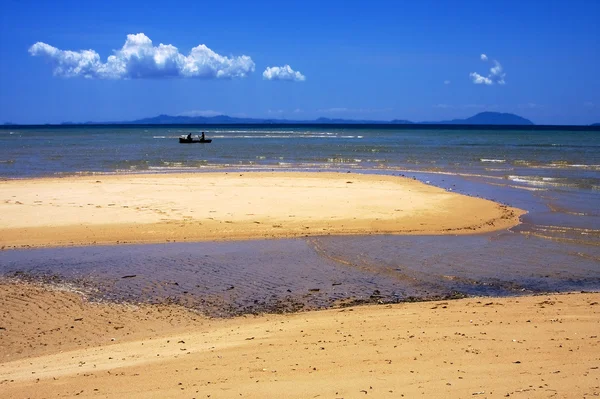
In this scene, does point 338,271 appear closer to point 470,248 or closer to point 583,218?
point 470,248

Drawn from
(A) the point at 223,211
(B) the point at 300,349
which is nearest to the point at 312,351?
(B) the point at 300,349

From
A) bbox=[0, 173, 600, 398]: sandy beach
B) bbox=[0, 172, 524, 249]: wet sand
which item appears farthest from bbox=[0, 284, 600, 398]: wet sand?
bbox=[0, 172, 524, 249]: wet sand

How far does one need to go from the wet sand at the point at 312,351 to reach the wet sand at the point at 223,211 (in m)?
6.06

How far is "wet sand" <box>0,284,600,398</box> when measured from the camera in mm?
5715

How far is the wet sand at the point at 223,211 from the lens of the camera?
15.5 m

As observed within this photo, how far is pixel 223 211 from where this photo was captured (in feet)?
59.9

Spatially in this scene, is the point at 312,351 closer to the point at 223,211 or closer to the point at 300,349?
the point at 300,349

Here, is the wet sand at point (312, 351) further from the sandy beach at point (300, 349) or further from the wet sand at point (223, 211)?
the wet sand at point (223, 211)

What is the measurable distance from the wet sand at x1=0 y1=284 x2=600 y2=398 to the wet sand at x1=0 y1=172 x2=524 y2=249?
6063 millimetres

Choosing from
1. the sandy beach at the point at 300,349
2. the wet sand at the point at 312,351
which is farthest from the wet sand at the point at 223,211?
the wet sand at the point at 312,351

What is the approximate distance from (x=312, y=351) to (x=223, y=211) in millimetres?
11779

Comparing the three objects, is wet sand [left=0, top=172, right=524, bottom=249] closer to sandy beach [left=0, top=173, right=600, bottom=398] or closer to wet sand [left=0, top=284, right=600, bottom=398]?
sandy beach [left=0, top=173, right=600, bottom=398]

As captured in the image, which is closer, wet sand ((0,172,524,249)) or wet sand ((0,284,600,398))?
wet sand ((0,284,600,398))

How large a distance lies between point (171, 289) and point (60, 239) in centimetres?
559
